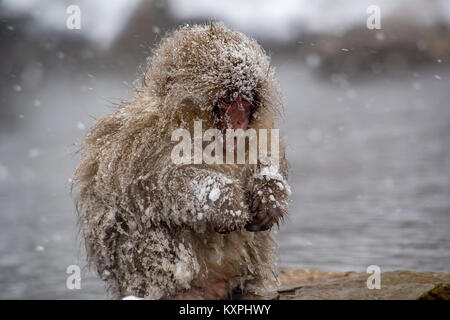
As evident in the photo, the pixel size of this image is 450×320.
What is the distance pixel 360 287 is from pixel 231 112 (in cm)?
80

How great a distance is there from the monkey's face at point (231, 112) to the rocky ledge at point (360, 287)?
2.08 ft

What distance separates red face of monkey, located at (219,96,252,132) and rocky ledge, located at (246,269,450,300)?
635 millimetres

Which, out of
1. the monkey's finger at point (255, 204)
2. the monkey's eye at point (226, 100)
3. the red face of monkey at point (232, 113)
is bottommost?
the monkey's finger at point (255, 204)

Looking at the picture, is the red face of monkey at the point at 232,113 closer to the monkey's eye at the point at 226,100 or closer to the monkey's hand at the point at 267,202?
the monkey's eye at the point at 226,100

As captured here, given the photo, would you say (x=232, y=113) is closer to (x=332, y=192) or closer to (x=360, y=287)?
(x=360, y=287)

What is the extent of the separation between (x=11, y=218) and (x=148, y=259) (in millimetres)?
3638

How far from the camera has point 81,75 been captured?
17.4ft

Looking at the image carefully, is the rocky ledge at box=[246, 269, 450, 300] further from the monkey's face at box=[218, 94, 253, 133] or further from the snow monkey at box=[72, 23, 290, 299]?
the monkey's face at box=[218, 94, 253, 133]

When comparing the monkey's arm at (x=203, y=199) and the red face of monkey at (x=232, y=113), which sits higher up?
the red face of monkey at (x=232, y=113)

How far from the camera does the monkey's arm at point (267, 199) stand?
1885 millimetres

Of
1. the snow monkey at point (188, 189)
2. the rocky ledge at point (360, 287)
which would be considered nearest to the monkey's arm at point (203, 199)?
the snow monkey at point (188, 189)

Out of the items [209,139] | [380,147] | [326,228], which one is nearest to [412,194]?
[326,228]

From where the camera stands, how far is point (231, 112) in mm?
1896

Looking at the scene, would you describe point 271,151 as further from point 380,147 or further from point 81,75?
point 380,147
